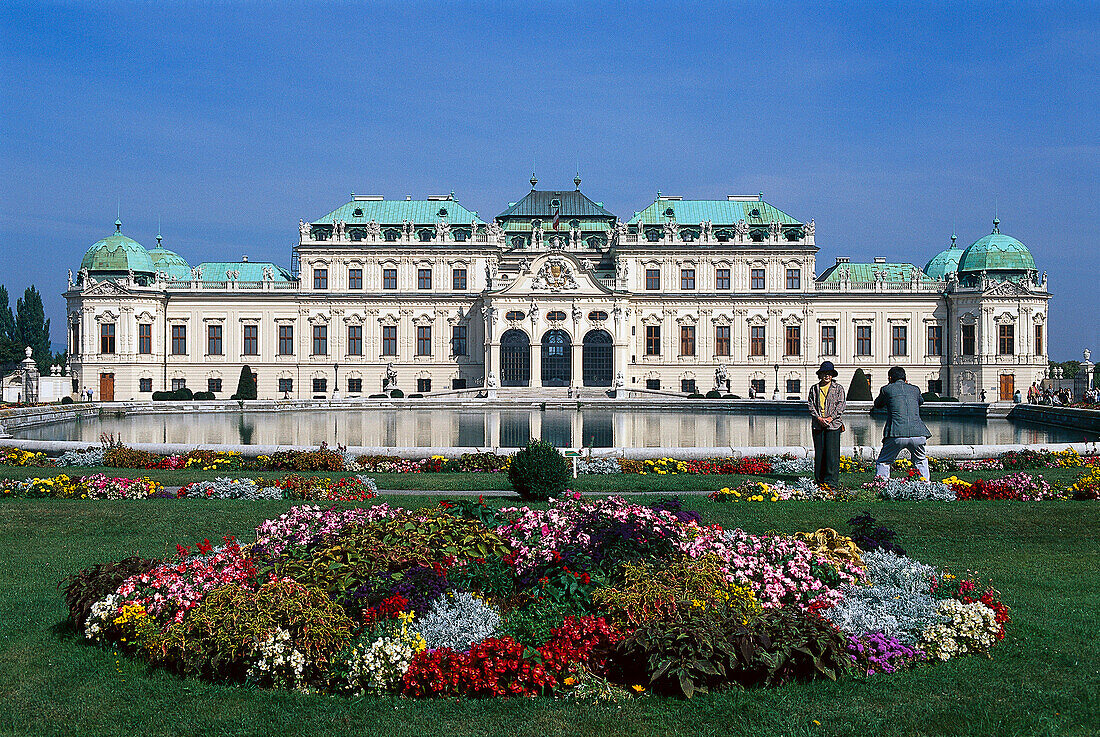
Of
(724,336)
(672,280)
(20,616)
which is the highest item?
(672,280)

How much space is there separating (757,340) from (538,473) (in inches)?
2169

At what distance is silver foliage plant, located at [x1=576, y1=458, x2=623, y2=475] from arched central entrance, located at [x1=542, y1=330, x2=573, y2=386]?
4490 cm

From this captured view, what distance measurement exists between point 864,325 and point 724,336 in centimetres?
1049

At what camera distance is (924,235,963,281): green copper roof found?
76812mm

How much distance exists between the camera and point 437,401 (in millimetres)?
55531

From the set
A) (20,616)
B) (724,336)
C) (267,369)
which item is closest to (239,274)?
(267,369)

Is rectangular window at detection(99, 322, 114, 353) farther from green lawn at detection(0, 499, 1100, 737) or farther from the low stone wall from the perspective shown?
green lawn at detection(0, 499, 1100, 737)

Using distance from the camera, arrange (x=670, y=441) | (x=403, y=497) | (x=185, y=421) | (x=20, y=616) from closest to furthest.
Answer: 1. (x=20, y=616)
2. (x=403, y=497)
3. (x=670, y=441)
4. (x=185, y=421)

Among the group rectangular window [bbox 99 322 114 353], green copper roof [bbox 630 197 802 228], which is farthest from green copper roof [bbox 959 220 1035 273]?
rectangular window [bbox 99 322 114 353]

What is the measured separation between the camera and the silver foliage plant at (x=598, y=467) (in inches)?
768

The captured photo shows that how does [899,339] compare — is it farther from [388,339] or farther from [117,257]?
[117,257]

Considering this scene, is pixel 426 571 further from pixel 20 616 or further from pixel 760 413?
pixel 760 413

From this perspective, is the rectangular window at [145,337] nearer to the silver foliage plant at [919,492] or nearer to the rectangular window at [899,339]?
the rectangular window at [899,339]

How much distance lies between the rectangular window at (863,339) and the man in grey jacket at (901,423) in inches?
2071
